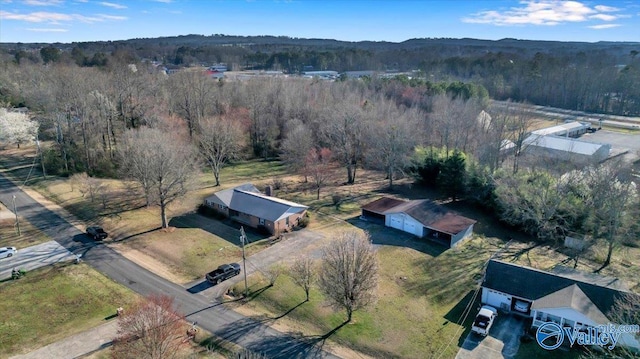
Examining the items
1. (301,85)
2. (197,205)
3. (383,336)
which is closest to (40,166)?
(197,205)

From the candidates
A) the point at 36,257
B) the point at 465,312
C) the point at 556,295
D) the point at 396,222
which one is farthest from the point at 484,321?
the point at 36,257

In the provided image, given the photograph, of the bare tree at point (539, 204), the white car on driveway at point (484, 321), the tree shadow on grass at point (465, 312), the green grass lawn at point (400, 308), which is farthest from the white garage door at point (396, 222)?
the white car on driveway at point (484, 321)

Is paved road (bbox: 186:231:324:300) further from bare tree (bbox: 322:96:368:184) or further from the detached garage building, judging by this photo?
bare tree (bbox: 322:96:368:184)

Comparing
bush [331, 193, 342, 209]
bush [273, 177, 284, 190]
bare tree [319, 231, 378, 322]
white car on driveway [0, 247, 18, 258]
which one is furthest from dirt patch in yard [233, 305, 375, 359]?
bush [273, 177, 284, 190]

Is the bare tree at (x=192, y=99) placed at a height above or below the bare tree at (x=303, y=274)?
above

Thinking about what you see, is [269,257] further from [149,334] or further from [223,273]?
→ [149,334]

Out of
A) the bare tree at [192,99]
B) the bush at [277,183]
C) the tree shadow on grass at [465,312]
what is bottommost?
the tree shadow on grass at [465,312]

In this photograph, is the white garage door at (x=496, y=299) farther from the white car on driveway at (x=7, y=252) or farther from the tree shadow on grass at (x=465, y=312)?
the white car on driveway at (x=7, y=252)
